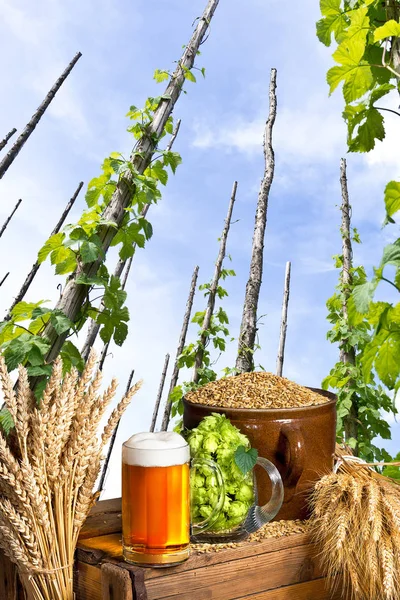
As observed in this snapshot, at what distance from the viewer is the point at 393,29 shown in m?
1.75

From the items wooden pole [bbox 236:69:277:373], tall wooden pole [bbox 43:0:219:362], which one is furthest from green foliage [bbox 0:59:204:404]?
wooden pole [bbox 236:69:277:373]

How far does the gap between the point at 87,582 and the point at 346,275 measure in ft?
14.9

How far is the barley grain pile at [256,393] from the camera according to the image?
191cm

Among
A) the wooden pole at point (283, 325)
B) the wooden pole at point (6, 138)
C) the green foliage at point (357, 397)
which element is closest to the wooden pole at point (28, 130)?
the wooden pole at point (6, 138)

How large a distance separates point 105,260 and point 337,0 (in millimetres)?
1282

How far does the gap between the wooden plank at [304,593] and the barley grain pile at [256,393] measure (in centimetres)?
49

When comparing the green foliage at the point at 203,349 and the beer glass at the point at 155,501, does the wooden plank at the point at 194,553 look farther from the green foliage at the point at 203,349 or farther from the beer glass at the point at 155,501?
the green foliage at the point at 203,349

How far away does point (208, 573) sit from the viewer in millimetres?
1560

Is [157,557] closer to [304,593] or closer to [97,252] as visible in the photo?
[304,593]

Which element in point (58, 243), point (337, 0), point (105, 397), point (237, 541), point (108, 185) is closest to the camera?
point (105, 397)

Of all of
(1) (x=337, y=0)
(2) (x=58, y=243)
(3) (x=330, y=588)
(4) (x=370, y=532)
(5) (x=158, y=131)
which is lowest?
(3) (x=330, y=588)

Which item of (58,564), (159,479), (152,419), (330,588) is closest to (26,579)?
(58,564)

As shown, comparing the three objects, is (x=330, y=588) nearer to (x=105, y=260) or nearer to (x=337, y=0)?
(x=105, y=260)

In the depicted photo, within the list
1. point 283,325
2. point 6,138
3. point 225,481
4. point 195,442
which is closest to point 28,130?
point 6,138
